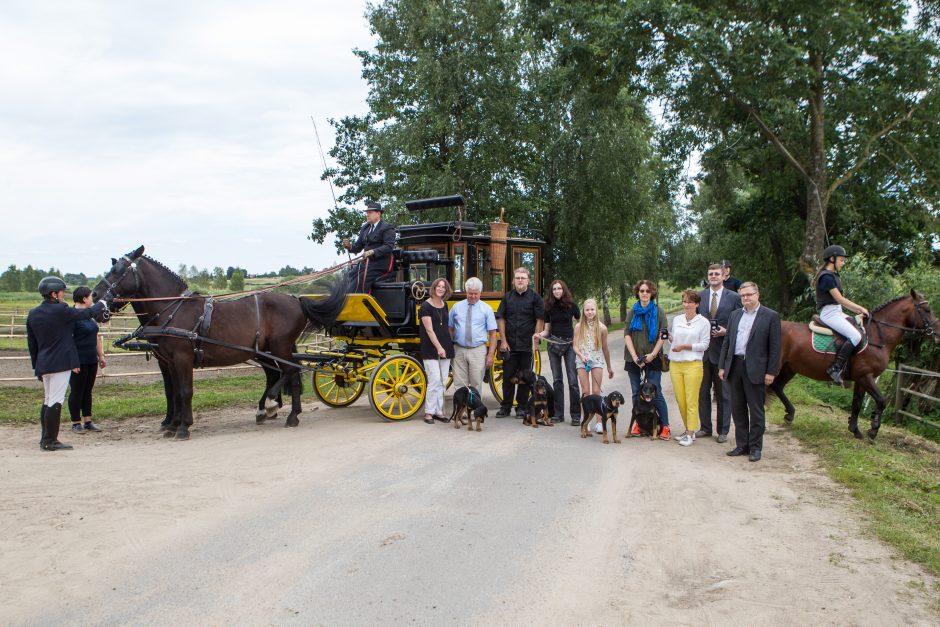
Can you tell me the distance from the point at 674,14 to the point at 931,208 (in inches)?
418

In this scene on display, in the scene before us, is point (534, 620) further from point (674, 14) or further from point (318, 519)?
point (674, 14)

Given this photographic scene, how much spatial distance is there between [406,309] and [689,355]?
405 cm

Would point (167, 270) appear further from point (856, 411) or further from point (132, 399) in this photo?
point (856, 411)

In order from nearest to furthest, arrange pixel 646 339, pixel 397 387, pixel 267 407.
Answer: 1. pixel 646 339
2. pixel 397 387
3. pixel 267 407

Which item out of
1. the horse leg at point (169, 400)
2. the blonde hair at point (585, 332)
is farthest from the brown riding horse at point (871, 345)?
the horse leg at point (169, 400)

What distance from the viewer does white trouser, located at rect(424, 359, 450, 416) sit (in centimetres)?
946

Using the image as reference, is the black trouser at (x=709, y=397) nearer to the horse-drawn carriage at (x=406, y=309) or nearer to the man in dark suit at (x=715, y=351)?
the man in dark suit at (x=715, y=351)

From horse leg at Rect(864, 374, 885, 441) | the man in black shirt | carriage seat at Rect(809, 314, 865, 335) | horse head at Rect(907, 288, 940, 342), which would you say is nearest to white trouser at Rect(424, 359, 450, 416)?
the man in black shirt

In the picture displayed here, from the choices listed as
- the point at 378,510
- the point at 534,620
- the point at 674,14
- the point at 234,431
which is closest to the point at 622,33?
the point at 674,14

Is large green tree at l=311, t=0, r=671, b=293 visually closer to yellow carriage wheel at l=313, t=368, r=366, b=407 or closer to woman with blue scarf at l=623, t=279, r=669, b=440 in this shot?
yellow carriage wheel at l=313, t=368, r=366, b=407

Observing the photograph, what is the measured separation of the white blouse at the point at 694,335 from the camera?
27.0 ft

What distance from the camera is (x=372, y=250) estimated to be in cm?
973

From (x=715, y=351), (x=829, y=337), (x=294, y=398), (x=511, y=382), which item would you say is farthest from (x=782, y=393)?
(x=294, y=398)

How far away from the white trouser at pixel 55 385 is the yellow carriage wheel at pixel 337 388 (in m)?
3.65
